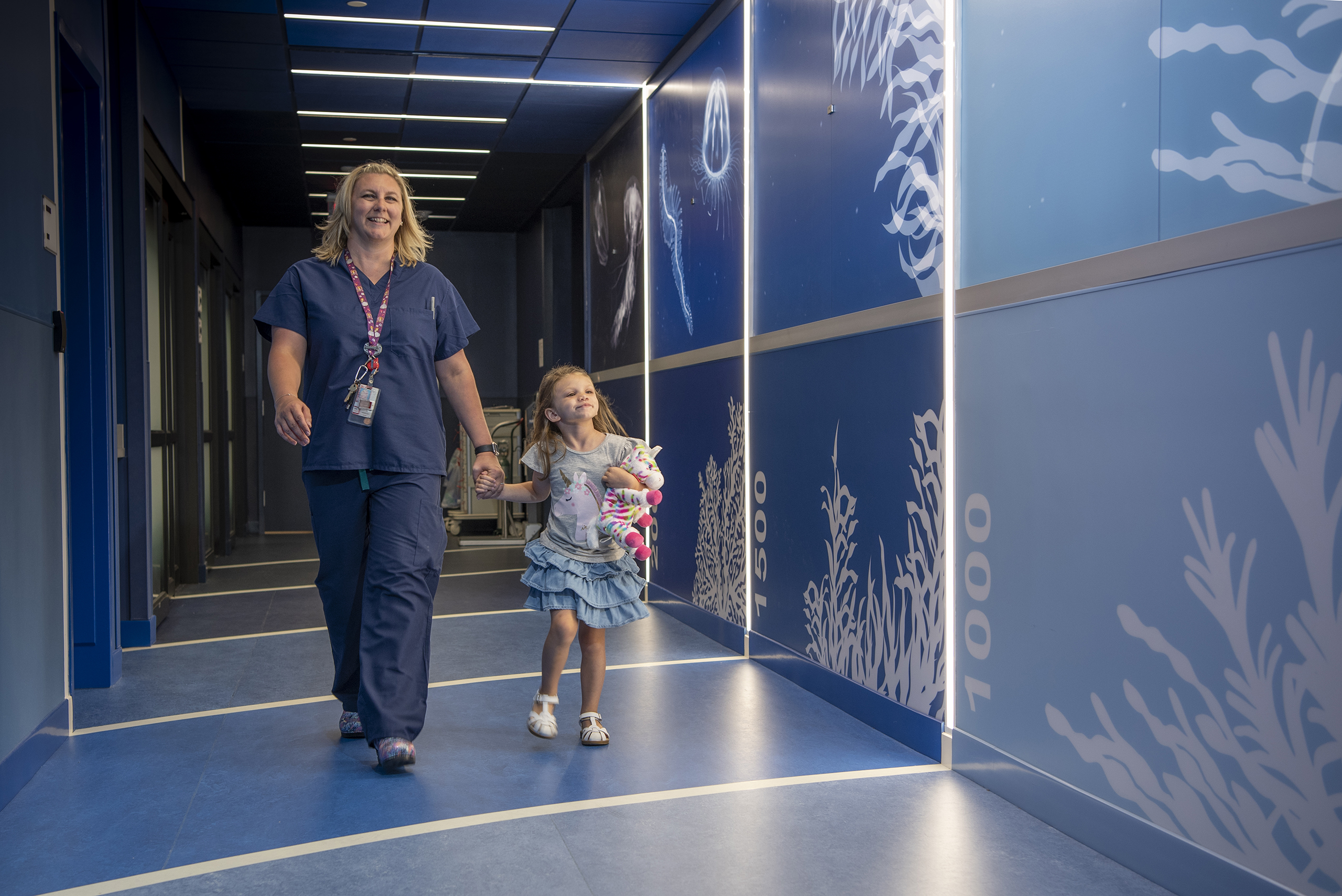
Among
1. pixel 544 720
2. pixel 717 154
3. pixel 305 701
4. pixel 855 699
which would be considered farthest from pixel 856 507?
pixel 717 154

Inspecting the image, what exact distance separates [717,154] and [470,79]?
1.88 m

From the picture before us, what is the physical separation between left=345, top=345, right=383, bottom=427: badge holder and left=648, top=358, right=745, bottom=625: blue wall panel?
6.14 feet

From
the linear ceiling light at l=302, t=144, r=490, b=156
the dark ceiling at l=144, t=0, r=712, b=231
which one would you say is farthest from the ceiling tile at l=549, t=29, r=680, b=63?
the linear ceiling light at l=302, t=144, r=490, b=156

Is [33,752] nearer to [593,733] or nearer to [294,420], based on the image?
[294,420]

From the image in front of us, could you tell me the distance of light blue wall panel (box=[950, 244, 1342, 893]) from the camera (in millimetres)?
1659

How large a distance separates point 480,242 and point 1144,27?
9.18 m

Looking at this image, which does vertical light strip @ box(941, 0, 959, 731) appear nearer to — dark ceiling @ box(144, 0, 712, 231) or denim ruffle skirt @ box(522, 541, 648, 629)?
denim ruffle skirt @ box(522, 541, 648, 629)

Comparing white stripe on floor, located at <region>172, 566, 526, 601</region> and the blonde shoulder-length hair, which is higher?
the blonde shoulder-length hair

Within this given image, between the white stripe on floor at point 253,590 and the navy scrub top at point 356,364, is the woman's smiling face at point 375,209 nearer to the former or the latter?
the navy scrub top at point 356,364

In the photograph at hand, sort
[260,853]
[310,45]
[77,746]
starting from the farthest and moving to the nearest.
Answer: [310,45], [77,746], [260,853]

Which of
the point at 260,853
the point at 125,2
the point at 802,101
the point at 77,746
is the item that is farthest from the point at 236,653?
the point at 802,101

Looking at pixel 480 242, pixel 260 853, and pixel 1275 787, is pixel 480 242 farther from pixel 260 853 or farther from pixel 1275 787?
pixel 1275 787

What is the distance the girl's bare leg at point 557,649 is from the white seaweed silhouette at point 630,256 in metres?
3.30

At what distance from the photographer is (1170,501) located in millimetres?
1941
